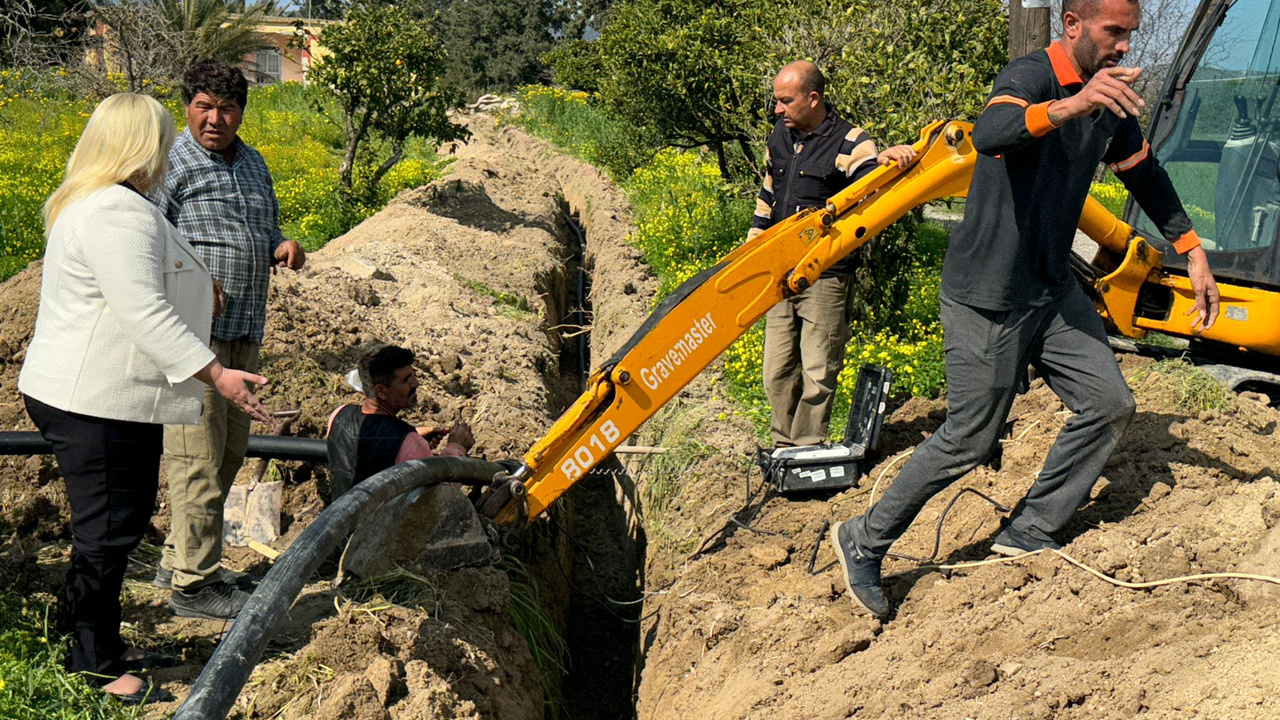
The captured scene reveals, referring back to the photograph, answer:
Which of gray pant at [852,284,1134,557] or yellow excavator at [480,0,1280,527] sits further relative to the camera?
yellow excavator at [480,0,1280,527]

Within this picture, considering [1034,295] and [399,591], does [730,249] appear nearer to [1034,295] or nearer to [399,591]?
[1034,295]

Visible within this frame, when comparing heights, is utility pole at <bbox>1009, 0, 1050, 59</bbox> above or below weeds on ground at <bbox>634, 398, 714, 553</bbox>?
above

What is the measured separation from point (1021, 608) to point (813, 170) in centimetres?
235

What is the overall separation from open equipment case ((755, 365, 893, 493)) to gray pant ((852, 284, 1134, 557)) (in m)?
1.32

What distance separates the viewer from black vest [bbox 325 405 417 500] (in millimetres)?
3902

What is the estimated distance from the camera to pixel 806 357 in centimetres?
518

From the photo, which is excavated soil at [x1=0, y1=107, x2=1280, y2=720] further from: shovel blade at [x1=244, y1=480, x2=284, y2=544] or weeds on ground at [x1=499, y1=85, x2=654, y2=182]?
weeds on ground at [x1=499, y1=85, x2=654, y2=182]

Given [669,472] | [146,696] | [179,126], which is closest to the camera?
A: [146,696]

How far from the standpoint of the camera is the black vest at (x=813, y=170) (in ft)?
16.5

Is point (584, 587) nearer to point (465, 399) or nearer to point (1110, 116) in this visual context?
point (465, 399)

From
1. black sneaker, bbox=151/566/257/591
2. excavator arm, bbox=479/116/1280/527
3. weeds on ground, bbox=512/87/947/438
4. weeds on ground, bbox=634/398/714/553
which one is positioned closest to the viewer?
black sneaker, bbox=151/566/257/591

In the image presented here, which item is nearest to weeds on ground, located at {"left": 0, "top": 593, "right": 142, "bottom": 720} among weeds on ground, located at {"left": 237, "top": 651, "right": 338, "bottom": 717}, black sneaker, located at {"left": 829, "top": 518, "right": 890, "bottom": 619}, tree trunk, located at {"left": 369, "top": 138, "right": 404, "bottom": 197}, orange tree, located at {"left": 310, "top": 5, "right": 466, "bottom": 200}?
weeds on ground, located at {"left": 237, "top": 651, "right": 338, "bottom": 717}

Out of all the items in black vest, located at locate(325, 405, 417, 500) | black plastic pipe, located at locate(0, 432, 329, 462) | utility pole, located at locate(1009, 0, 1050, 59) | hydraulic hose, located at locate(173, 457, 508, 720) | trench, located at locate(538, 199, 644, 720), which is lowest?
trench, located at locate(538, 199, 644, 720)

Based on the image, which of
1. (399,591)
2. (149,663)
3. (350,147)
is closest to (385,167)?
(350,147)
